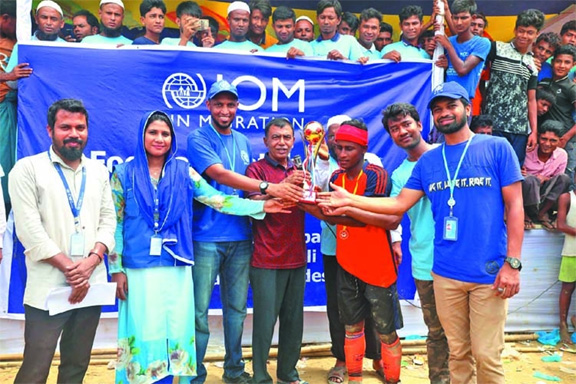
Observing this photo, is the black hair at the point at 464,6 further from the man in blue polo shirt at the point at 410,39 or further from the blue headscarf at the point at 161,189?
the blue headscarf at the point at 161,189

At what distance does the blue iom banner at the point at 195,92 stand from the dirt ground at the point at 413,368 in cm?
55

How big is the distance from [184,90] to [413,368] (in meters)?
3.19

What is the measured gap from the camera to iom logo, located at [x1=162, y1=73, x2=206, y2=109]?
15.0ft

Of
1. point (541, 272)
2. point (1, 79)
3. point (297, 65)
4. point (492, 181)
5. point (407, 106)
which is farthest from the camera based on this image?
point (541, 272)

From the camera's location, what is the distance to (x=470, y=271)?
9.75ft

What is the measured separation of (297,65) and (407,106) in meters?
1.42

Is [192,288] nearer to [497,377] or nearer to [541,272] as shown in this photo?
[497,377]

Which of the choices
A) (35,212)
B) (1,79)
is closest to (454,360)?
(35,212)

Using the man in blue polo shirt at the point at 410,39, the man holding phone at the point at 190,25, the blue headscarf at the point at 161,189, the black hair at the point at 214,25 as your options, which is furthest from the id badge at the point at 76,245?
the black hair at the point at 214,25

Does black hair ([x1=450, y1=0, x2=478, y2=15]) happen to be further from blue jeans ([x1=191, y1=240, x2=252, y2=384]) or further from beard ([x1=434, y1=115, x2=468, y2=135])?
blue jeans ([x1=191, y1=240, x2=252, y2=384])

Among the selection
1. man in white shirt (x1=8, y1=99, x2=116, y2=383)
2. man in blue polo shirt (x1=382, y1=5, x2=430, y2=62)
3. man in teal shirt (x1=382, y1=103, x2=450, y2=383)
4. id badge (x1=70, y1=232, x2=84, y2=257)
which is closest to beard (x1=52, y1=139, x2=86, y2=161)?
man in white shirt (x1=8, y1=99, x2=116, y2=383)

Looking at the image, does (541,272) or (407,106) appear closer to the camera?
(407,106)

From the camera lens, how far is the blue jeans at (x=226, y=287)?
12.2 ft

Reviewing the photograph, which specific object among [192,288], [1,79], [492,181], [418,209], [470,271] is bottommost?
[192,288]
